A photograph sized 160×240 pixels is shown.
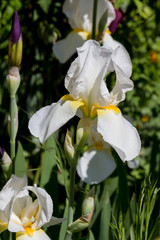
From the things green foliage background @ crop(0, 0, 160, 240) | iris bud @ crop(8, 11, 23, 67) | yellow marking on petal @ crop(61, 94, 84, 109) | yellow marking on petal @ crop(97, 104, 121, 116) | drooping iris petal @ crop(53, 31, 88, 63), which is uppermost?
iris bud @ crop(8, 11, 23, 67)

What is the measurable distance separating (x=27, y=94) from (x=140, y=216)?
1.28 metres

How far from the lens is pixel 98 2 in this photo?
1496 millimetres

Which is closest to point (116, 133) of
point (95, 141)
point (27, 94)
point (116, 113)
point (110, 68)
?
point (116, 113)

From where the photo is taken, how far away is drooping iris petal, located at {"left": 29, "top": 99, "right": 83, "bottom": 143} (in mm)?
839

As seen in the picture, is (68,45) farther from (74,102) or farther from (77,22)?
(74,102)

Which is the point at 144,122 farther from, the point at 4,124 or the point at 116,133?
the point at 116,133

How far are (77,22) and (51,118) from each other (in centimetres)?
80

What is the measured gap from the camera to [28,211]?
2.88 feet

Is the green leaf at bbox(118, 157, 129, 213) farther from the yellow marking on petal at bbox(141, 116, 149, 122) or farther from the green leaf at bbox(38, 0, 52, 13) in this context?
the yellow marking on petal at bbox(141, 116, 149, 122)

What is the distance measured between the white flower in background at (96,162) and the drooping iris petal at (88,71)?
0.45 metres

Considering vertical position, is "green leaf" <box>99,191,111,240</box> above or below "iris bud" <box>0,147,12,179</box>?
below

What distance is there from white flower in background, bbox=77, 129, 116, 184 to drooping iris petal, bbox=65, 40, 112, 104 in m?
0.45

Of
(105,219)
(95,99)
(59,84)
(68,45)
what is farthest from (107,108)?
(59,84)

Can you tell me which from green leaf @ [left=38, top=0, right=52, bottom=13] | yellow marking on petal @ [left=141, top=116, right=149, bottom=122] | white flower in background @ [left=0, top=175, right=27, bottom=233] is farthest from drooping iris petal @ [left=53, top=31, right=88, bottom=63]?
yellow marking on petal @ [left=141, top=116, right=149, bottom=122]
